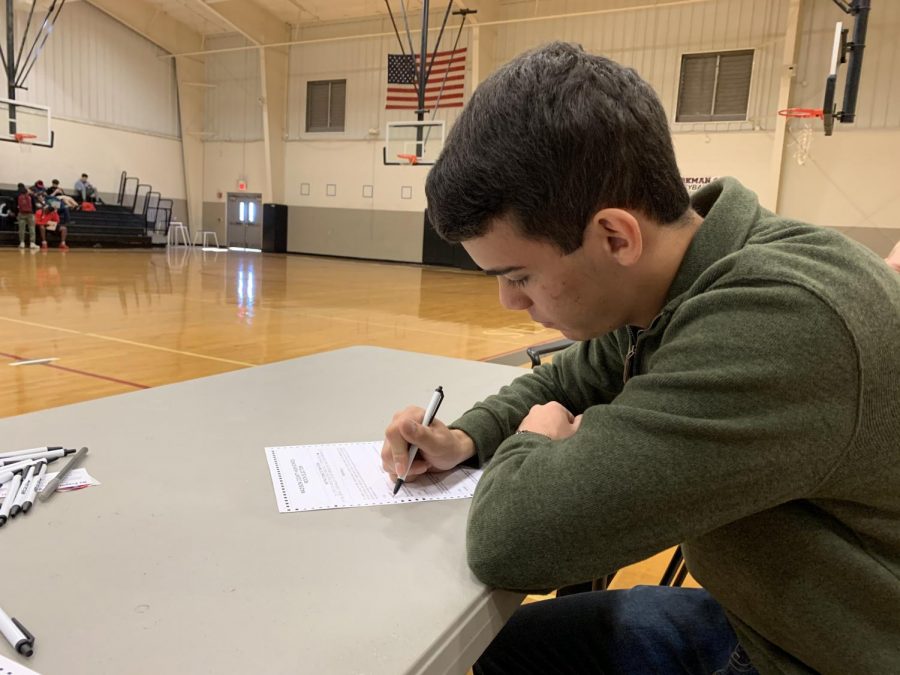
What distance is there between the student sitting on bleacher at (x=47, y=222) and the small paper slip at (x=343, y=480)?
14.4 meters

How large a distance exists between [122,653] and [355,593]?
0.21 meters

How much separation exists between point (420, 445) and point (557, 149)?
1.56 ft

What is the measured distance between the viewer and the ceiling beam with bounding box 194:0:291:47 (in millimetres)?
14102

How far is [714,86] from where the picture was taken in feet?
39.0

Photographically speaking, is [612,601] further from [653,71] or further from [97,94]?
[97,94]

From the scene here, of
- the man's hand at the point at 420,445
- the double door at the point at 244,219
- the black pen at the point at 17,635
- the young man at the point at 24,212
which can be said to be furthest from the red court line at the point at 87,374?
the double door at the point at 244,219

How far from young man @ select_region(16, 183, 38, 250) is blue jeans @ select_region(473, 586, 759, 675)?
570 inches

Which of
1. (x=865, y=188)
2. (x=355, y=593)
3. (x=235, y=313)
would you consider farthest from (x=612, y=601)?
(x=865, y=188)

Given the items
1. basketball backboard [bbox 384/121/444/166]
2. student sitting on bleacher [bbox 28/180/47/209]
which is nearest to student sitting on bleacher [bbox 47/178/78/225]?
student sitting on bleacher [bbox 28/180/47/209]

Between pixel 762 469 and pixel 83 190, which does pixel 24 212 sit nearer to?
pixel 83 190

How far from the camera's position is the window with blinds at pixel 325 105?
15695 millimetres

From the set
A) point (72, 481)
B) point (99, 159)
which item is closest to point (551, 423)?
point (72, 481)

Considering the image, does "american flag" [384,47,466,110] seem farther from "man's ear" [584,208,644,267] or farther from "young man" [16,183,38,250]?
"man's ear" [584,208,644,267]

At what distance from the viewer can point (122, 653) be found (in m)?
0.56
